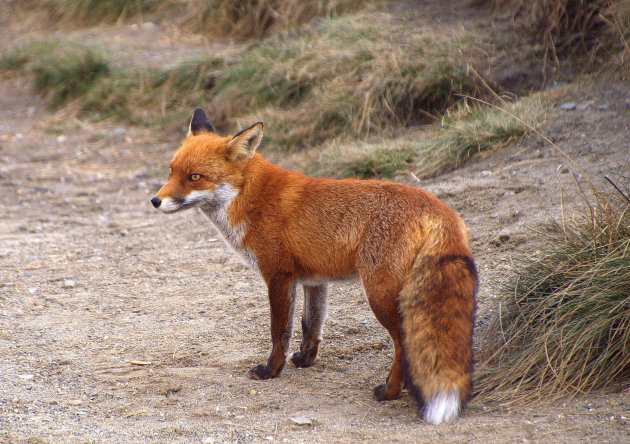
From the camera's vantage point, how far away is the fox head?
4.29 meters

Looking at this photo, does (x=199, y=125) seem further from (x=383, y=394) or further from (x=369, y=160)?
(x=369, y=160)

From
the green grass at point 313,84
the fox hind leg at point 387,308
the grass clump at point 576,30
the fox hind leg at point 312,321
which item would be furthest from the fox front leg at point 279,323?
the grass clump at point 576,30

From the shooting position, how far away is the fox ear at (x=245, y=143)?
4324mm

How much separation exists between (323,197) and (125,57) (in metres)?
9.35

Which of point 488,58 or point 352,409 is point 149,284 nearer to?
point 352,409

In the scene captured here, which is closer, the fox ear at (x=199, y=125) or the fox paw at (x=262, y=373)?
the fox paw at (x=262, y=373)

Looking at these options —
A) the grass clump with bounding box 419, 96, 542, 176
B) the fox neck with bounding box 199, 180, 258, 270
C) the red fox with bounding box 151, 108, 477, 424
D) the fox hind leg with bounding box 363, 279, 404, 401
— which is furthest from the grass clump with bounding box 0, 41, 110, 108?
the fox hind leg with bounding box 363, 279, 404, 401

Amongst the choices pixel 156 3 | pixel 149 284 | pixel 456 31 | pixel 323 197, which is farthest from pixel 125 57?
pixel 323 197

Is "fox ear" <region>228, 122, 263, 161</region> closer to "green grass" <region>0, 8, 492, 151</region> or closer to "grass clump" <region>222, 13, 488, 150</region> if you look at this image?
"grass clump" <region>222, 13, 488, 150</region>

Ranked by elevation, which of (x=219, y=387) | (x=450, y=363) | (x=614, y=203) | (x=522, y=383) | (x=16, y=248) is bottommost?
(x=16, y=248)

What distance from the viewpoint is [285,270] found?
4.16m

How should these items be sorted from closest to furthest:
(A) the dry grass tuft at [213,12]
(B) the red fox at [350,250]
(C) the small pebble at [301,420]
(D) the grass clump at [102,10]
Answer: (B) the red fox at [350,250] → (C) the small pebble at [301,420] → (A) the dry grass tuft at [213,12] → (D) the grass clump at [102,10]

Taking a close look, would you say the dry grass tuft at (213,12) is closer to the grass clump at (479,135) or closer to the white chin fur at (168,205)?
the grass clump at (479,135)

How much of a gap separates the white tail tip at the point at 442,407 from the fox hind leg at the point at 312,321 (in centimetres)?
128
